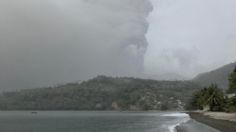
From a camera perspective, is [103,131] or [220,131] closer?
[220,131]

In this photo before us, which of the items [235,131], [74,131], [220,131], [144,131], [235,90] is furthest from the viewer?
[235,90]

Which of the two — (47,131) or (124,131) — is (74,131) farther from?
(124,131)

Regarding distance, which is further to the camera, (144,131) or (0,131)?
(0,131)

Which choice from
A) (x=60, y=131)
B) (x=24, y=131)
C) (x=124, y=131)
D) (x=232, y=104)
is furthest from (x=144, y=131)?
(x=232, y=104)

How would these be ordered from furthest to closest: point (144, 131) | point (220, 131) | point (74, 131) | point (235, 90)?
point (235, 90) < point (74, 131) < point (144, 131) < point (220, 131)

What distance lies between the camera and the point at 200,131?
87.0 metres

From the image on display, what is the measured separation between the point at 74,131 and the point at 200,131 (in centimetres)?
4239

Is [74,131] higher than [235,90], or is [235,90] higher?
[235,90]

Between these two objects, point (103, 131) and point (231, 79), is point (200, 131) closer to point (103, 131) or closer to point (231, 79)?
point (103, 131)

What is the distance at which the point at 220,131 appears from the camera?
3253 inches

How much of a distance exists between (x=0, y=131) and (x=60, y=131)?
59.0 feet

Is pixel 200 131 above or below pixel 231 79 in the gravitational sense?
below

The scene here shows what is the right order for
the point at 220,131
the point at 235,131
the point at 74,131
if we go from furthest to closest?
the point at 74,131 → the point at 220,131 → the point at 235,131

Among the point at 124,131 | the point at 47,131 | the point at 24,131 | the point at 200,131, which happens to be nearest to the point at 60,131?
the point at 47,131
